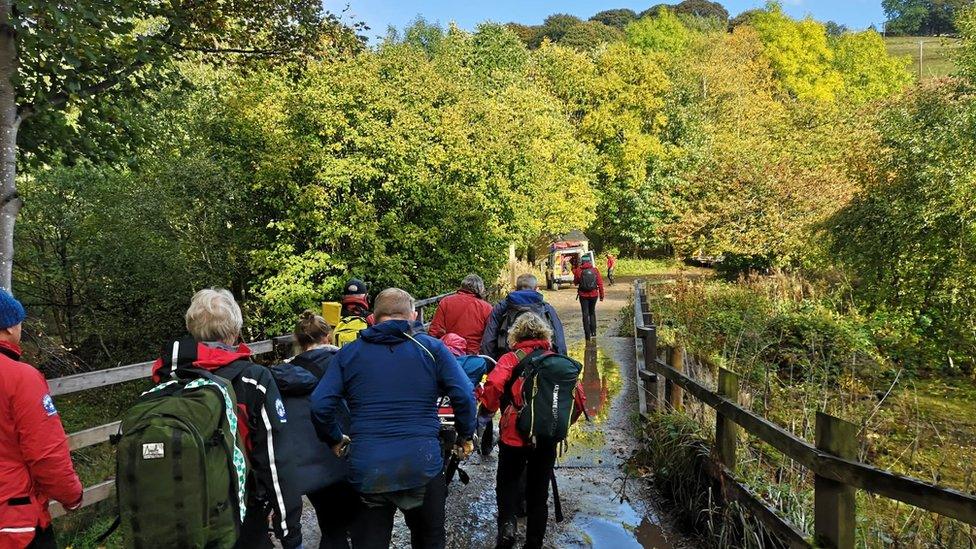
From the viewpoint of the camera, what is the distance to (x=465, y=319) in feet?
22.3

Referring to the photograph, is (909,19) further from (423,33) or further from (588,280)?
(588,280)

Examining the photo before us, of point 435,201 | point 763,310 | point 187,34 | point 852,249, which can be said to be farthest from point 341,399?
point 852,249

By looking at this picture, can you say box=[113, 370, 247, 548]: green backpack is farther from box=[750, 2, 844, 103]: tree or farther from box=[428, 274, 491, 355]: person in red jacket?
box=[750, 2, 844, 103]: tree

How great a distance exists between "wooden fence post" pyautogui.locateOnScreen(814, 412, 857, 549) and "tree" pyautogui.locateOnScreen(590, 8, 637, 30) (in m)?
117

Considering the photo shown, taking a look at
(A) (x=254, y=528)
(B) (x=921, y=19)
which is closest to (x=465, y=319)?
(A) (x=254, y=528)

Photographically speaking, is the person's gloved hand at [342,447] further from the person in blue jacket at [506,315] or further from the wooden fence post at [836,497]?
the person in blue jacket at [506,315]

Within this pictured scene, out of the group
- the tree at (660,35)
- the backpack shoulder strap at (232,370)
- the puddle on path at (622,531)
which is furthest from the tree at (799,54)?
the backpack shoulder strap at (232,370)

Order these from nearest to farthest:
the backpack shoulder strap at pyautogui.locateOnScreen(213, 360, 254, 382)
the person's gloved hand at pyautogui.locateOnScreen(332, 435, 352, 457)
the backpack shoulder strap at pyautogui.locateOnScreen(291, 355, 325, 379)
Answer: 1. the backpack shoulder strap at pyautogui.locateOnScreen(213, 360, 254, 382)
2. the person's gloved hand at pyautogui.locateOnScreen(332, 435, 352, 457)
3. the backpack shoulder strap at pyautogui.locateOnScreen(291, 355, 325, 379)

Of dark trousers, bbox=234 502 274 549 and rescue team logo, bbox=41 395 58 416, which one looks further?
dark trousers, bbox=234 502 274 549

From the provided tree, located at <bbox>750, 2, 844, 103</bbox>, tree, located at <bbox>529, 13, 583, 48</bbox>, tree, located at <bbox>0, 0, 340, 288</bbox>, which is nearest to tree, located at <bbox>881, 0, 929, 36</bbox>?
tree, located at <bbox>529, 13, 583, 48</bbox>

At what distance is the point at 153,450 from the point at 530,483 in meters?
2.67

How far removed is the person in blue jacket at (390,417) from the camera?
11.5 ft

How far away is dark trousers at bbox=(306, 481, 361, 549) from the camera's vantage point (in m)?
4.05

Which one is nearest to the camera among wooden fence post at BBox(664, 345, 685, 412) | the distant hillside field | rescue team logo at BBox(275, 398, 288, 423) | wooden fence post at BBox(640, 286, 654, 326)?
rescue team logo at BBox(275, 398, 288, 423)
